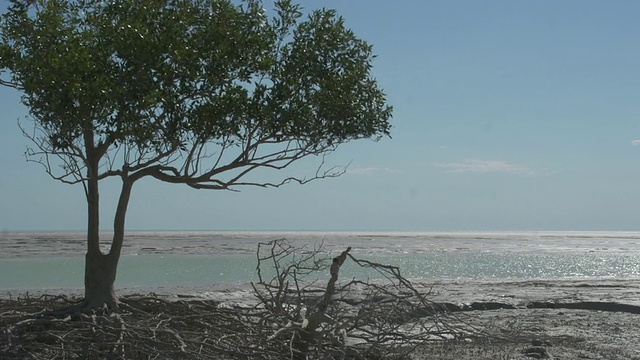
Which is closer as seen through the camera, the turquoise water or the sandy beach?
the sandy beach

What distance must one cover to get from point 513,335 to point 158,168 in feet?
20.2

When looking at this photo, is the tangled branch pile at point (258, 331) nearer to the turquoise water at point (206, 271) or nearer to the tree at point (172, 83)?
the tree at point (172, 83)

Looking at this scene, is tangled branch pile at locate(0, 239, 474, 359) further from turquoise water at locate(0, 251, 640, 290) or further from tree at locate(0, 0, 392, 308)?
turquoise water at locate(0, 251, 640, 290)

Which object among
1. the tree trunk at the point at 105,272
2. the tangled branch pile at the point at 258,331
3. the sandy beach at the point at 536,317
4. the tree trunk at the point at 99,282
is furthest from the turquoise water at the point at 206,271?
the tangled branch pile at the point at 258,331

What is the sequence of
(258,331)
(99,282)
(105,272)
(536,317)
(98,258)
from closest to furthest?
(258,331) < (99,282) < (105,272) < (98,258) < (536,317)

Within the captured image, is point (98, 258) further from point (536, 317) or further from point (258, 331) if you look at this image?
point (536, 317)

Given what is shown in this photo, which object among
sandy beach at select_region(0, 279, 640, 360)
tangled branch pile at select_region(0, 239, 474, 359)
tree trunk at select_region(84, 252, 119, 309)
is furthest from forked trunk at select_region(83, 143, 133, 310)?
sandy beach at select_region(0, 279, 640, 360)

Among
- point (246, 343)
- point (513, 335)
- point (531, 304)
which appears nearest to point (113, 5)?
point (246, 343)

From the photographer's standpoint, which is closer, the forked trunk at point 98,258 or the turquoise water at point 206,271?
the forked trunk at point 98,258

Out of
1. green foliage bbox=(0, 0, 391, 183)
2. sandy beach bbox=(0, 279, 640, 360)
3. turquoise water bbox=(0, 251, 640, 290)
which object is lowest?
sandy beach bbox=(0, 279, 640, 360)

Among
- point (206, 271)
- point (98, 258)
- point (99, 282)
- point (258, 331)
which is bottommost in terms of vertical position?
point (258, 331)

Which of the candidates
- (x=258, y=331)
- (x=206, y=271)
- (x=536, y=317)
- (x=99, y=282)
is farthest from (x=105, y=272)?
(x=206, y=271)

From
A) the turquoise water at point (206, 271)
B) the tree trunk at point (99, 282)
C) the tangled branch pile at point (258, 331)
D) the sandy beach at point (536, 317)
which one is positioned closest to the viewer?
the tangled branch pile at point (258, 331)

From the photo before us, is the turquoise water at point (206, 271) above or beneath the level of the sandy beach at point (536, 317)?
above
